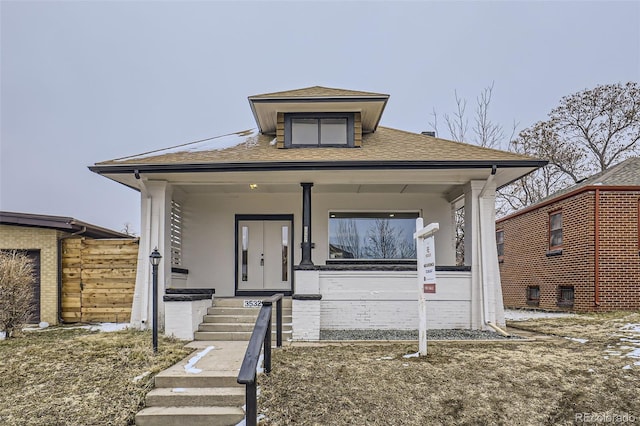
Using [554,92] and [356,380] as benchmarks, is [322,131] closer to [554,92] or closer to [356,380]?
[356,380]

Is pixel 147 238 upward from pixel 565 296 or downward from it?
upward

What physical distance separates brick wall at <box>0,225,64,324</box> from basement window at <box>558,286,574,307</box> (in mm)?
12741

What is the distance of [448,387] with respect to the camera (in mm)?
5133

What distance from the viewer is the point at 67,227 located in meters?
9.70

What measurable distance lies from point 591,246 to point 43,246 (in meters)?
12.9

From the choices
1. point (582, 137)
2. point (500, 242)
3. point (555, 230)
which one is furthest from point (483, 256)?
point (582, 137)

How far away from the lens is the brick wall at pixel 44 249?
9516mm

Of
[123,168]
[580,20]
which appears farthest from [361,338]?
[580,20]

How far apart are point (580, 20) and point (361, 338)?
116ft

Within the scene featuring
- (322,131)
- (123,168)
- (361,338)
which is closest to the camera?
(361,338)

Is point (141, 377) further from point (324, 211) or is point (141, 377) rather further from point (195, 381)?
point (324, 211)

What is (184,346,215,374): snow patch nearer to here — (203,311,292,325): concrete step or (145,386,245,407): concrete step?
(145,386,245,407): concrete step

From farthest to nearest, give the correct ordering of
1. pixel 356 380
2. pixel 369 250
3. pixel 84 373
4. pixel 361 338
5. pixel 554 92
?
pixel 554 92
pixel 369 250
pixel 361 338
pixel 84 373
pixel 356 380

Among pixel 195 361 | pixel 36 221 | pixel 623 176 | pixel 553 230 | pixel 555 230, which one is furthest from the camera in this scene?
pixel 553 230
